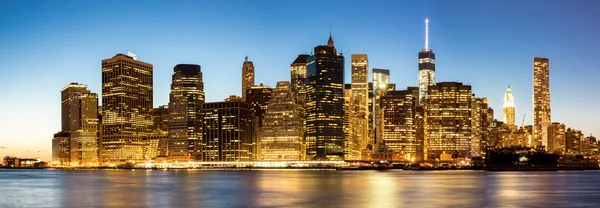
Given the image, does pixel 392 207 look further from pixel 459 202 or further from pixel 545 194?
pixel 545 194

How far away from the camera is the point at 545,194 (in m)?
101

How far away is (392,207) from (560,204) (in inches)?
880

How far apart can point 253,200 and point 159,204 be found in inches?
509

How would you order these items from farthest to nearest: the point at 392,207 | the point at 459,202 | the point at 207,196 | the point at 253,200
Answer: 1. the point at 207,196
2. the point at 253,200
3. the point at 459,202
4. the point at 392,207

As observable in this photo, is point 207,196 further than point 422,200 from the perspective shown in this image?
Yes

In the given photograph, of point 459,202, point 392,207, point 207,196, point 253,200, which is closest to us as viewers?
point 392,207

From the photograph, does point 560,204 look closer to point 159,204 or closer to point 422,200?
point 422,200

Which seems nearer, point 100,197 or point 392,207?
point 392,207

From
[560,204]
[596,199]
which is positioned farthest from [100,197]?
[596,199]

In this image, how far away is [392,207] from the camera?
3034 inches

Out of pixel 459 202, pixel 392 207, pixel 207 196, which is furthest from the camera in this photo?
pixel 207 196

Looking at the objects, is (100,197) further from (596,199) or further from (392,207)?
(596,199)

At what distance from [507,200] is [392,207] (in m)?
19.4

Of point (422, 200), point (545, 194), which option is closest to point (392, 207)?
point (422, 200)
